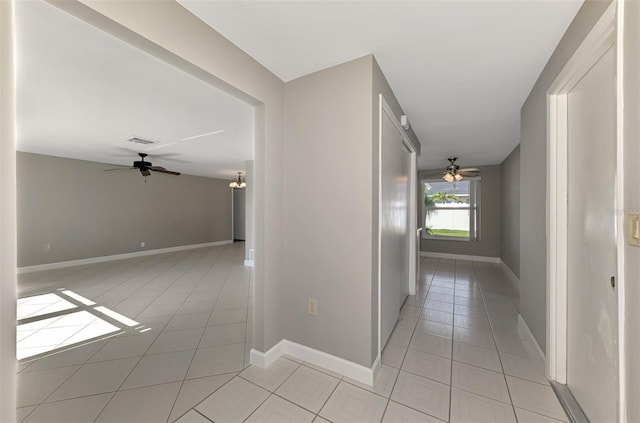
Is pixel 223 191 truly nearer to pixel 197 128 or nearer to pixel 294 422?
pixel 197 128

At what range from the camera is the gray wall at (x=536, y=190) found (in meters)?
1.59

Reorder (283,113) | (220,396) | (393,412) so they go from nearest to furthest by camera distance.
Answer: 1. (393,412)
2. (220,396)
3. (283,113)

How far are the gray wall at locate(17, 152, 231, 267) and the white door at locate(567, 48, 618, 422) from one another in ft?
26.1

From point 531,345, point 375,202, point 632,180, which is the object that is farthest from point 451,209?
point 632,180

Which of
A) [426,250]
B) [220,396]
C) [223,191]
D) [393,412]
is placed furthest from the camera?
[223,191]

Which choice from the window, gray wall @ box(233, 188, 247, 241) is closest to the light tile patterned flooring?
the window

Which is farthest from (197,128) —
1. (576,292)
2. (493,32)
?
(576,292)

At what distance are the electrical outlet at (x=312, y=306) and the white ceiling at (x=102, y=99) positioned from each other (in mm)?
2149

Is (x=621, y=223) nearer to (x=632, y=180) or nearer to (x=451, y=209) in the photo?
(x=632, y=180)

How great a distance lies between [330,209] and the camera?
180 centimetres

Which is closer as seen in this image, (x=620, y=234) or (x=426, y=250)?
(x=620, y=234)

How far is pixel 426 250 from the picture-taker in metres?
6.40

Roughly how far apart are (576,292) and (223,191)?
883cm

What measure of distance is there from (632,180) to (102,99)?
12.7 ft
